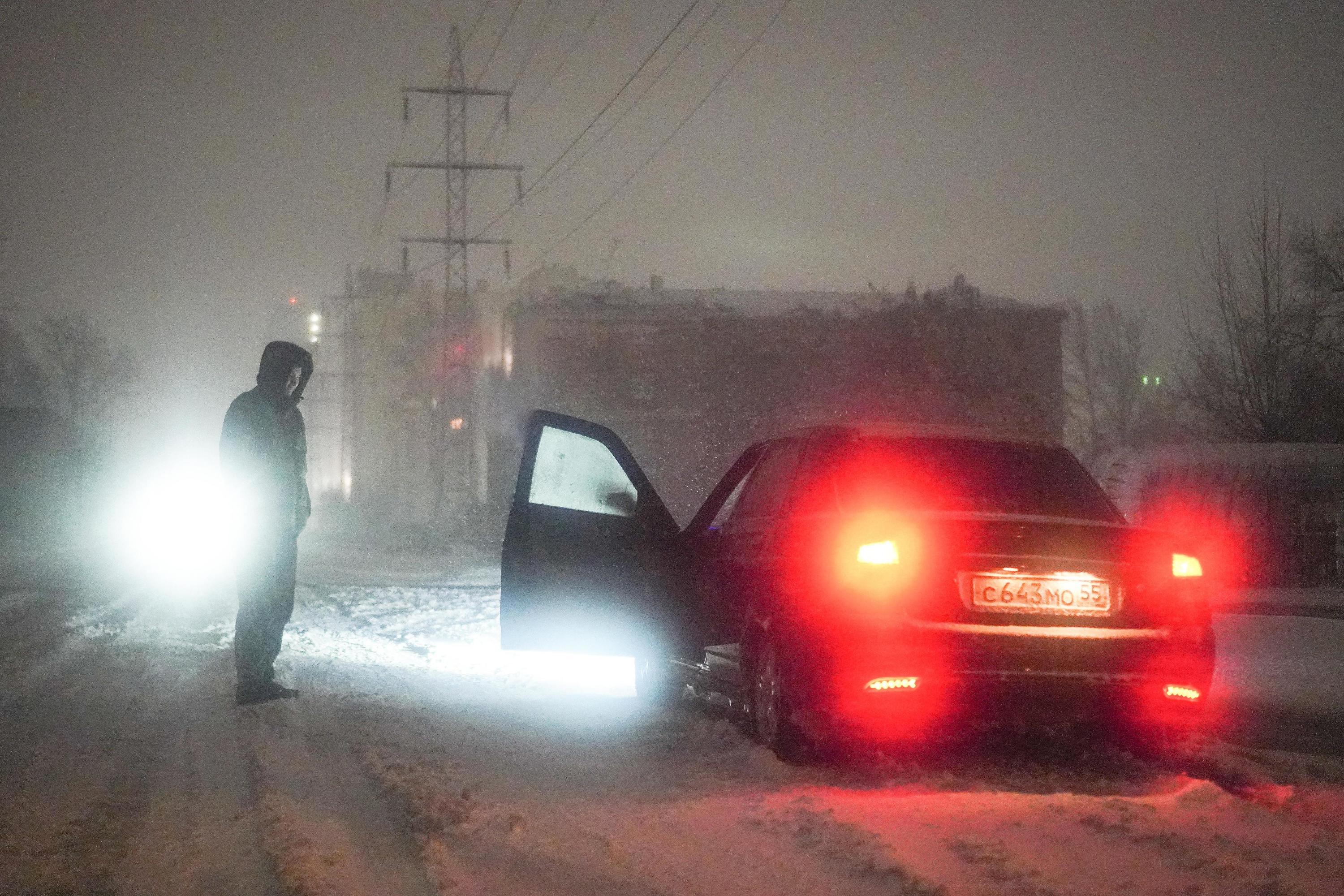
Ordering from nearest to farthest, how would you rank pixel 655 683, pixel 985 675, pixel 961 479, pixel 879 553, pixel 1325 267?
pixel 985 675 < pixel 879 553 < pixel 961 479 < pixel 655 683 < pixel 1325 267

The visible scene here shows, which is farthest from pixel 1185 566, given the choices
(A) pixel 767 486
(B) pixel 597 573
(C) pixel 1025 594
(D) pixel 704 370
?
(D) pixel 704 370

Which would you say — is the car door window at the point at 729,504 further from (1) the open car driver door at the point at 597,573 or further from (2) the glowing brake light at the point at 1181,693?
(2) the glowing brake light at the point at 1181,693

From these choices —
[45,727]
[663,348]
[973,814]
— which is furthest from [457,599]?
[663,348]

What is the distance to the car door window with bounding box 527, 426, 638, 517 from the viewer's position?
7781 millimetres

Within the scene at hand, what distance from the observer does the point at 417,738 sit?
651cm

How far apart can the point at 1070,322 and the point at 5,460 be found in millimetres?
57487

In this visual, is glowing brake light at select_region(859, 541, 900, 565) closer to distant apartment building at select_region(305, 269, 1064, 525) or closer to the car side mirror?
the car side mirror

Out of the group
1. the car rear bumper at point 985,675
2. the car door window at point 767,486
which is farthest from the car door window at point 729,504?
the car rear bumper at point 985,675

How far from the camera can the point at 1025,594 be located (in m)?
5.58

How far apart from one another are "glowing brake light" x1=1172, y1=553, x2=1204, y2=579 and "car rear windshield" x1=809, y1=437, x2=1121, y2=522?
1.47 feet

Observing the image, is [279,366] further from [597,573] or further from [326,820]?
[326,820]

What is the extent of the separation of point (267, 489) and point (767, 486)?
114 inches

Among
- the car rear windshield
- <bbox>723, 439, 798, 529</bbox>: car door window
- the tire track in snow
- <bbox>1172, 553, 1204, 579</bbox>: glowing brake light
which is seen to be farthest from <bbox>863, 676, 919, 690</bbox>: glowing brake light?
the tire track in snow

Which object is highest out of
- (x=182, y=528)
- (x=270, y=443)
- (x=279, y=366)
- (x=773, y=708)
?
(x=279, y=366)
